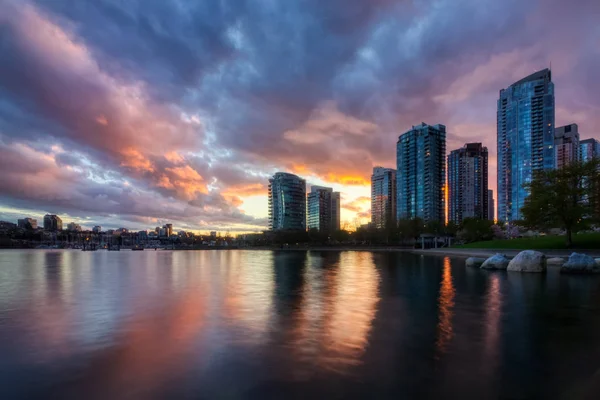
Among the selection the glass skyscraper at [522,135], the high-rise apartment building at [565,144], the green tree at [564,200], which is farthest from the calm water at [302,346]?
the high-rise apartment building at [565,144]

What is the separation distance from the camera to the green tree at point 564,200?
4647 centimetres

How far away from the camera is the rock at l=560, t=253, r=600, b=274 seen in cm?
2953

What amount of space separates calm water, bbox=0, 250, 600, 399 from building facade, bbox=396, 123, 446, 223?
6770 inches

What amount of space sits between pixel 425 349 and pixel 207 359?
5.80 metres

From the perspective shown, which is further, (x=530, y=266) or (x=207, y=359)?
(x=530, y=266)

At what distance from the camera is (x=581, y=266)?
29609 millimetres

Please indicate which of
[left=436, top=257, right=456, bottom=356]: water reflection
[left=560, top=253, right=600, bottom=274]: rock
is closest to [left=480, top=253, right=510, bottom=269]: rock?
[left=560, top=253, right=600, bottom=274]: rock

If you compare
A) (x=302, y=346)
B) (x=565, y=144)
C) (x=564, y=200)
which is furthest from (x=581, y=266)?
(x=565, y=144)

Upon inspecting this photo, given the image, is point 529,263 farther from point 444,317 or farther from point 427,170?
point 427,170

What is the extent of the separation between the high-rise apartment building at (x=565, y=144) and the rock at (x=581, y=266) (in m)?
146

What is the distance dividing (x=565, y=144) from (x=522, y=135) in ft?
57.3

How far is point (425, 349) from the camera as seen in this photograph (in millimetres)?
9562

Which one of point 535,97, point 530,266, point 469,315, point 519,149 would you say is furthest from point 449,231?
point 469,315

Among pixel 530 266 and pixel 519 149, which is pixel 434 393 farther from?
pixel 519 149
